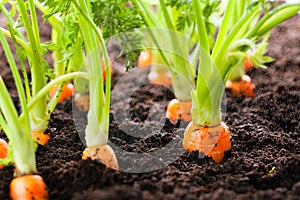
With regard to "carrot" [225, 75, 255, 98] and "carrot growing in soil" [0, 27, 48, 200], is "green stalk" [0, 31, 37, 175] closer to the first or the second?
"carrot growing in soil" [0, 27, 48, 200]

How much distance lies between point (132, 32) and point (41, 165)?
490mm

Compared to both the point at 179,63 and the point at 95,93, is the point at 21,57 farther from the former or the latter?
the point at 179,63

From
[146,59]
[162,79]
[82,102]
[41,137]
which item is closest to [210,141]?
[41,137]

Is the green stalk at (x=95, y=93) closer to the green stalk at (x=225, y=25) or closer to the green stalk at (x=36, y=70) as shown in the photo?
the green stalk at (x=36, y=70)

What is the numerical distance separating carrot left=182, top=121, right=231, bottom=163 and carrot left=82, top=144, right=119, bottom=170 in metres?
0.28

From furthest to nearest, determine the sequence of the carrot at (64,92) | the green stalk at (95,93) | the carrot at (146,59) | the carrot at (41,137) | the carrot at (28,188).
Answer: the carrot at (146,59), the carrot at (64,92), the carrot at (41,137), the green stalk at (95,93), the carrot at (28,188)

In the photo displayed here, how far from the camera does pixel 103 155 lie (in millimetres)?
1546

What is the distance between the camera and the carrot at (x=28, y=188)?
1.34 meters

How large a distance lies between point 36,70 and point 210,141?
602 mm

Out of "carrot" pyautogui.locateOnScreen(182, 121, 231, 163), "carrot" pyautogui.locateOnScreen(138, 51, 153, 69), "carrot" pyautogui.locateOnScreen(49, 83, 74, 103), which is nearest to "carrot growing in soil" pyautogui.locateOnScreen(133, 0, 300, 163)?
"carrot" pyautogui.locateOnScreen(182, 121, 231, 163)

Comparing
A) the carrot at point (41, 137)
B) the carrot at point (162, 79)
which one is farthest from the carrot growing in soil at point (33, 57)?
the carrot at point (162, 79)

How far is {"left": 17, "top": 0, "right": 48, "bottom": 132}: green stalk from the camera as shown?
1.61 meters

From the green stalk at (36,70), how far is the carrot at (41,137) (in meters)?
0.01

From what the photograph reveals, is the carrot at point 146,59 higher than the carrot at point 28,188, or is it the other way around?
the carrot at point 146,59
